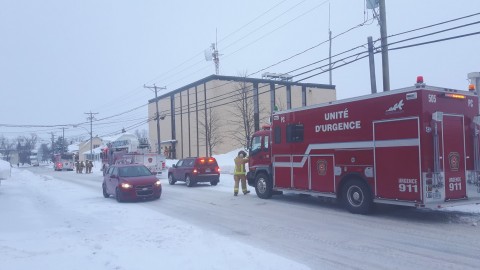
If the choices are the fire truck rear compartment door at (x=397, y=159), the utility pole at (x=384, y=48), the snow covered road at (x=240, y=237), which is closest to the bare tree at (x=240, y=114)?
the utility pole at (x=384, y=48)

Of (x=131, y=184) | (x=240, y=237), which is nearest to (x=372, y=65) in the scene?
(x=131, y=184)

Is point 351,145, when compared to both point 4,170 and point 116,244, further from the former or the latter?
point 4,170

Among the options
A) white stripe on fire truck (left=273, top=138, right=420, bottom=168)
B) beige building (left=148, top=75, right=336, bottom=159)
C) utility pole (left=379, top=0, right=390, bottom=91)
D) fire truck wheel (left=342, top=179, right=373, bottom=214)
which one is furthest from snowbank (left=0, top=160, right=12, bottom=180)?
beige building (left=148, top=75, right=336, bottom=159)

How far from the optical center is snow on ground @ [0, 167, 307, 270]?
23.1ft

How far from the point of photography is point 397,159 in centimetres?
1076

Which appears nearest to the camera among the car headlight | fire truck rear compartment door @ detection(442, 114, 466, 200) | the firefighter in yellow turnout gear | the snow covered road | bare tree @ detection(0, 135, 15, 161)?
the snow covered road

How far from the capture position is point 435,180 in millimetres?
10266

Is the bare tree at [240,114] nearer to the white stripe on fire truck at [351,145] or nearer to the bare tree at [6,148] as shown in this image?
the white stripe on fire truck at [351,145]

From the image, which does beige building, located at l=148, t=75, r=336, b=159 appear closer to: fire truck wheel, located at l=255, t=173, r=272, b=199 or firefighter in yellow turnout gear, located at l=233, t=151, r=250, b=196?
firefighter in yellow turnout gear, located at l=233, t=151, r=250, b=196

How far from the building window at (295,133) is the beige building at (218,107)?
31.2m

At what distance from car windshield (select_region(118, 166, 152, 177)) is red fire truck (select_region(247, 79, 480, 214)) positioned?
697 cm

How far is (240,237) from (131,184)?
25.7ft

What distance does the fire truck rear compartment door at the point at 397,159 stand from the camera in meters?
10.4

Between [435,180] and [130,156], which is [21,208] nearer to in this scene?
[435,180]
